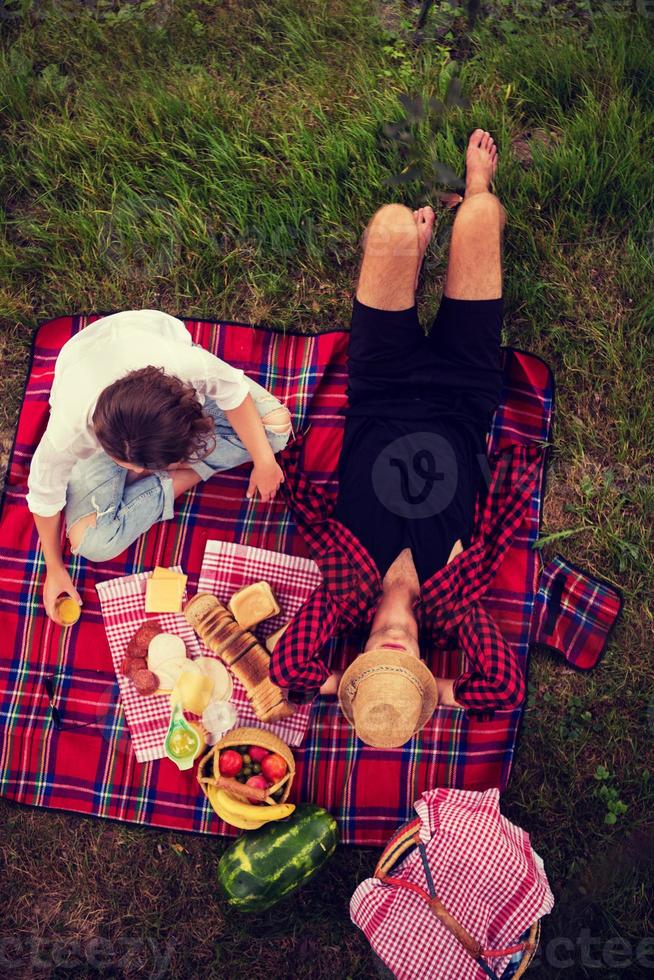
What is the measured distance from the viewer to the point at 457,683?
11.3ft

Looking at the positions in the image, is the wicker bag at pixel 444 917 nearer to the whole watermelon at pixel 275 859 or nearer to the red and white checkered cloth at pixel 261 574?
the whole watermelon at pixel 275 859

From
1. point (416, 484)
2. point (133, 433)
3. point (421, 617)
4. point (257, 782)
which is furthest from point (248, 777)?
point (133, 433)

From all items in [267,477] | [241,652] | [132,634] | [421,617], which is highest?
[267,477]

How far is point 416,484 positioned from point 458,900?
2.02 metres

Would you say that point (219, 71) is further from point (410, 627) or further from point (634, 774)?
point (634, 774)

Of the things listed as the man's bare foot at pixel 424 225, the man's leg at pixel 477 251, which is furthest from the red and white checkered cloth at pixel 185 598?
the man's bare foot at pixel 424 225

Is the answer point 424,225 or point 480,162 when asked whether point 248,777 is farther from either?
point 480,162

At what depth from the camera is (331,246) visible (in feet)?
13.3

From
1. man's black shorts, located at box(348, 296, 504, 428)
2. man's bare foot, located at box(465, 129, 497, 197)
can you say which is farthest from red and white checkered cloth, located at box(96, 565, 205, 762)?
man's bare foot, located at box(465, 129, 497, 197)

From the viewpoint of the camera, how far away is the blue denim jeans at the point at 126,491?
11.5 ft

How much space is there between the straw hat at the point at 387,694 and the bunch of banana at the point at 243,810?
2.64 ft

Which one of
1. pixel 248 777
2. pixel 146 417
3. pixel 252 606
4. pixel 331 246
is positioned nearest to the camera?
pixel 146 417

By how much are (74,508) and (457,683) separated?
2146 mm

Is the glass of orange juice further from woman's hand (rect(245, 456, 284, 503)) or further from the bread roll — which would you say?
woman's hand (rect(245, 456, 284, 503))
